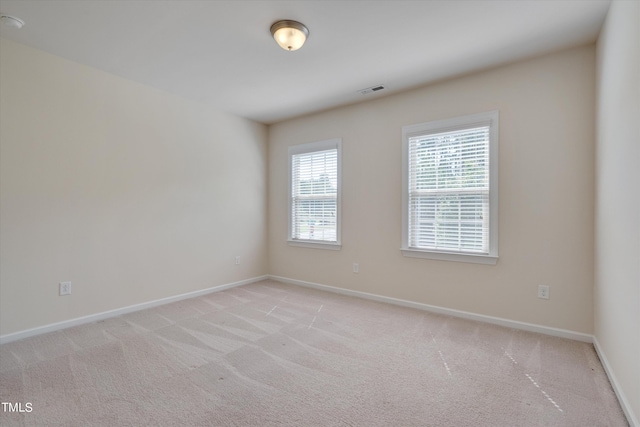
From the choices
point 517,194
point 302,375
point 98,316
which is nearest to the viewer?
point 302,375

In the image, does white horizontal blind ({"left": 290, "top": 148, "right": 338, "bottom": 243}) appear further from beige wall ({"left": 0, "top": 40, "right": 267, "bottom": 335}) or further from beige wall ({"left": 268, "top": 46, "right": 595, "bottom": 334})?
beige wall ({"left": 0, "top": 40, "right": 267, "bottom": 335})

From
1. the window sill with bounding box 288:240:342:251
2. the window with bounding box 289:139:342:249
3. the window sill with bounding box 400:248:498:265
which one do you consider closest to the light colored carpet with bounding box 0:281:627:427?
the window sill with bounding box 400:248:498:265

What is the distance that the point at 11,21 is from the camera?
235 cm

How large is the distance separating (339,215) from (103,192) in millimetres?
2806

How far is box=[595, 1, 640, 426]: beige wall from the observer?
165 cm

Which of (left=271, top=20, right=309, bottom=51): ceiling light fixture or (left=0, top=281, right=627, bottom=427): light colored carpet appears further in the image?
(left=271, top=20, right=309, bottom=51): ceiling light fixture

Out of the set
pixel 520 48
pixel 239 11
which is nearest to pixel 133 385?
pixel 239 11

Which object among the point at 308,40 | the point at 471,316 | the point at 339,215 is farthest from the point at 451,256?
the point at 308,40

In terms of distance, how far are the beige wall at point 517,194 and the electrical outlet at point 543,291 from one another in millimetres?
45

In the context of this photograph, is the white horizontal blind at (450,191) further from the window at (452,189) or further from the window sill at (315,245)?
the window sill at (315,245)

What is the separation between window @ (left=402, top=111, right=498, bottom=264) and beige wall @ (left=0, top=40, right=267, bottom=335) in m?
2.60

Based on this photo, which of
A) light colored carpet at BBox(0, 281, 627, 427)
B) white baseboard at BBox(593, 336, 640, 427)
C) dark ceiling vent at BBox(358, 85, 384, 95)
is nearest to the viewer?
white baseboard at BBox(593, 336, 640, 427)

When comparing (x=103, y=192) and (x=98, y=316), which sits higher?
(x=103, y=192)

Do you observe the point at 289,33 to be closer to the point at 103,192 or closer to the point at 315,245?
the point at 103,192
